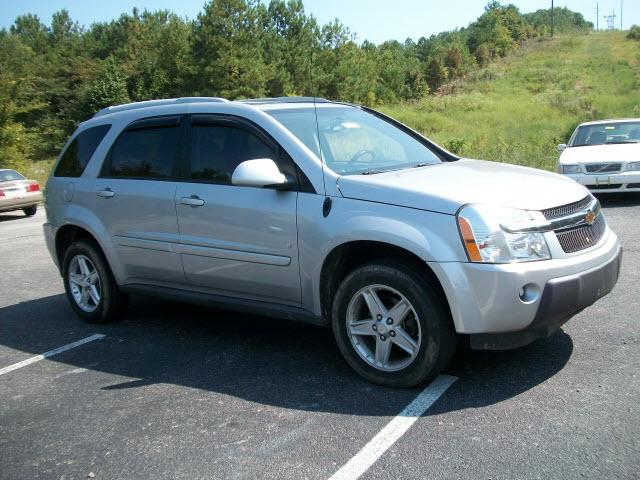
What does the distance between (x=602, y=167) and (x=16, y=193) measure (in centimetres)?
1462

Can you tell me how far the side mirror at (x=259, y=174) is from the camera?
426 centimetres

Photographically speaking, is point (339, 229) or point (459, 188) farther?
point (339, 229)

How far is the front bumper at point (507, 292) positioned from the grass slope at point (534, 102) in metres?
14.3

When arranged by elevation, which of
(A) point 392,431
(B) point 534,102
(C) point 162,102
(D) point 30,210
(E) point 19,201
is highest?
(C) point 162,102

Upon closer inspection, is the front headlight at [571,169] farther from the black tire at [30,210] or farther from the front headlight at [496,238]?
the black tire at [30,210]

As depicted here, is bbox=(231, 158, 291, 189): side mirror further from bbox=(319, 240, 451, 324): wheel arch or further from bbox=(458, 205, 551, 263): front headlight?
bbox=(458, 205, 551, 263): front headlight

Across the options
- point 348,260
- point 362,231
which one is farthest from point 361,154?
point 362,231

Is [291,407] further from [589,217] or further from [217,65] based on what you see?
[217,65]

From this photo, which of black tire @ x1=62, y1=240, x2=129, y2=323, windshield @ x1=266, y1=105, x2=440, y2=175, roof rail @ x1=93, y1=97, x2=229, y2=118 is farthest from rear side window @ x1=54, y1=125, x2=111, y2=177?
windshield @ x1=266, y1=105, x2=440, y2=175

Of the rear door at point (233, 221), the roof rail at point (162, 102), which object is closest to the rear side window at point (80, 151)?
the roof rail at point (162, 102)

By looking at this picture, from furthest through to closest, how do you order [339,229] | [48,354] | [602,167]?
1. [602,167]
2. [48,354]
3. [339,229]

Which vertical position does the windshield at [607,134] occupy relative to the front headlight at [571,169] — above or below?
above

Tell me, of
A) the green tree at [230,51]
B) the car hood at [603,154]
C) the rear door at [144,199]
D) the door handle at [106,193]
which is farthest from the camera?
the green tree at [230,51]

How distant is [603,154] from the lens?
11.7 meters
